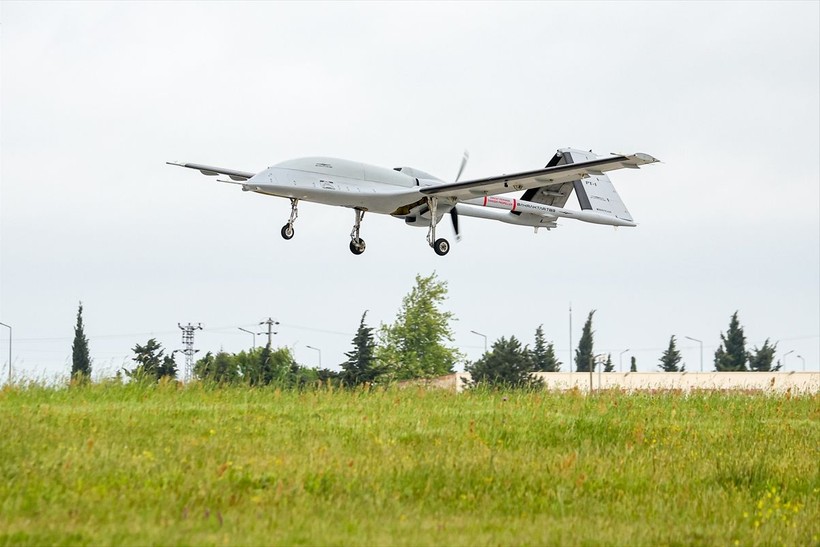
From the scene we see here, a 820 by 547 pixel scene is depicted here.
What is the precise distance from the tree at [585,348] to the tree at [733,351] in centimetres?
1686

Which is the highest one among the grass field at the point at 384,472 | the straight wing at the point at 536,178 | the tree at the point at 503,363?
the straight wing at the point at 536,178

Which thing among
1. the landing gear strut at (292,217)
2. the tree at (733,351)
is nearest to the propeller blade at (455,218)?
the landing gear strut at (292,217)

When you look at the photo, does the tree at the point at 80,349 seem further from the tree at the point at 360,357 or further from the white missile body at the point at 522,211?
the white missile body at the point at 522,211

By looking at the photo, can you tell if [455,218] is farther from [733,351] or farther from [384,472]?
[733,351]

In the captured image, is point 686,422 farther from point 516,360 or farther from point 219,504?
point 516,360

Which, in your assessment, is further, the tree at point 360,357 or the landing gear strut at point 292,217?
the tree at point 360,357

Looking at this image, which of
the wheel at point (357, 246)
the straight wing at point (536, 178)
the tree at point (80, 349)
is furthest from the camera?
the tree at point (80, 349)

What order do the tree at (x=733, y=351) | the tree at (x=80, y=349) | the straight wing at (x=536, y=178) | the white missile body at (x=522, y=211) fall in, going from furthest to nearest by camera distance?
1. the tree at (x=733, y=351)
2. the tree at (x=80, y=349)
3. the white missile body at (x=522, y=211)
4. the straight wing at (x=536, y=178)

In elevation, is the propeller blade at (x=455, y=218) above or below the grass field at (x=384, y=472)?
above

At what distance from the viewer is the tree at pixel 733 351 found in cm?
11919

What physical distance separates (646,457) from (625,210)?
32.0 metres

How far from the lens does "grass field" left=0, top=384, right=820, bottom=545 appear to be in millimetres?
11992

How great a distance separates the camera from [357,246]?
37.3 metres

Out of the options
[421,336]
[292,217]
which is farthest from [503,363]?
[292,217]
